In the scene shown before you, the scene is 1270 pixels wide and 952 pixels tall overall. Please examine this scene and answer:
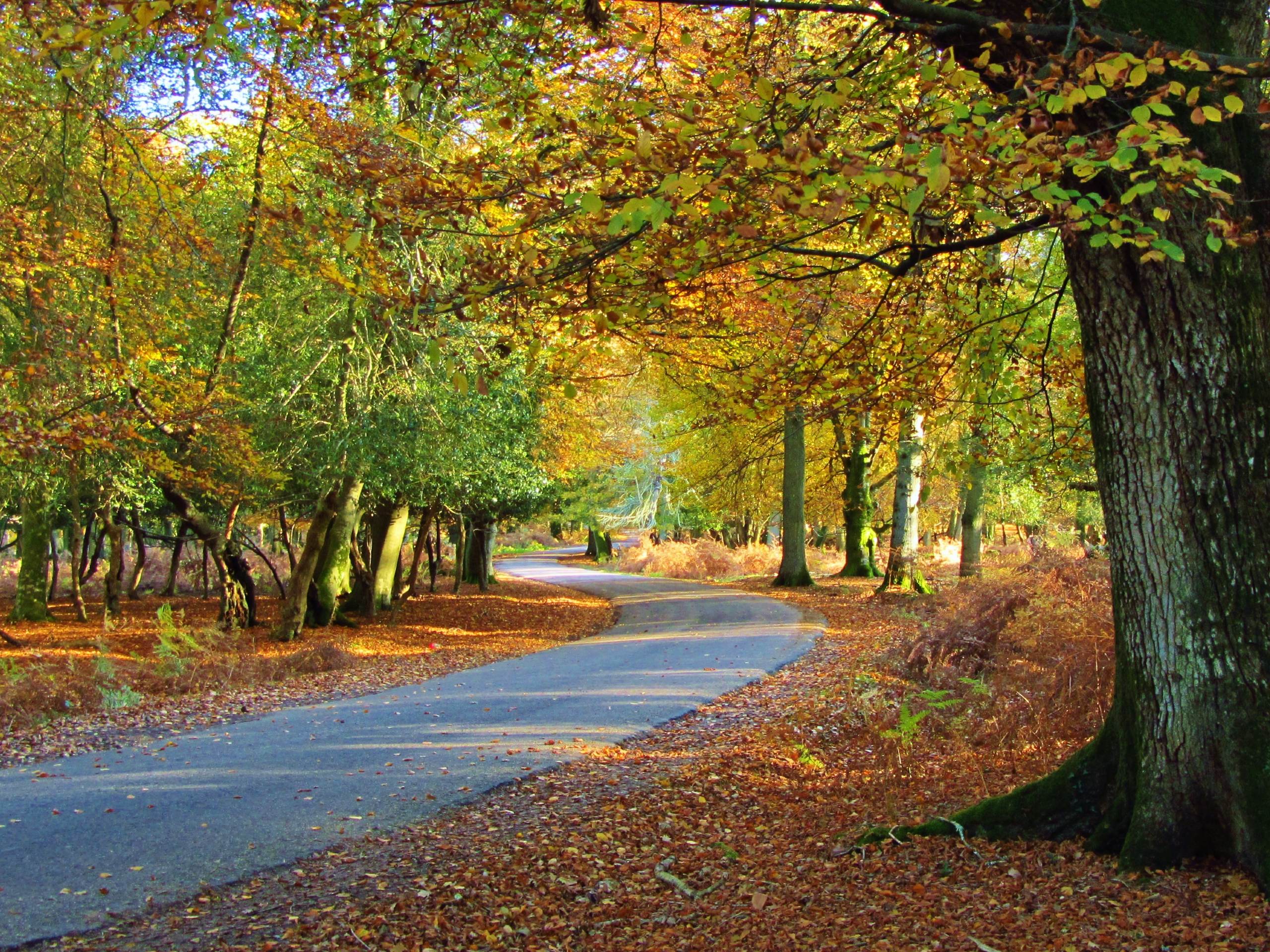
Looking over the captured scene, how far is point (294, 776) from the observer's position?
7273 millimetres

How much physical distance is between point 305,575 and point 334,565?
6.57 ft

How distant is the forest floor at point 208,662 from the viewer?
988cm

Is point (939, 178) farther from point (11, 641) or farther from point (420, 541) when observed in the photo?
point (420, 541)

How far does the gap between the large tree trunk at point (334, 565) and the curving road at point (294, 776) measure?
6767 millimetres

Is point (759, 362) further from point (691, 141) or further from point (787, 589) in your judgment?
point (787, 589)

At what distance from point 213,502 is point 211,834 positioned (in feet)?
55.9

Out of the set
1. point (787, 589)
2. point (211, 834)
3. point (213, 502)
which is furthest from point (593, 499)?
point (211, 834)

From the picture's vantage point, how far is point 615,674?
490 inches

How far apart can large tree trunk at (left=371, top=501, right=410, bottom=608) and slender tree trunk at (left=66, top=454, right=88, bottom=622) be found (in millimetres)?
6042

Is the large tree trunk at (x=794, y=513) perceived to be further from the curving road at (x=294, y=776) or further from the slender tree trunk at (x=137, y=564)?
the slender tree trunk at (x=137, y=564)

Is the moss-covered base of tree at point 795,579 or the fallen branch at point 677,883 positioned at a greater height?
the moss-covered base of tree at point 795,579

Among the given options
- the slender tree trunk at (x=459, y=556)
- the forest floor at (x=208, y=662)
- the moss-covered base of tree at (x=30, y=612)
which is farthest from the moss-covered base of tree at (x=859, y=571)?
the moss-covered base of tree at (x=30, y=612)

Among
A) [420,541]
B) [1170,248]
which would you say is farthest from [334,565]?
[1170,248]

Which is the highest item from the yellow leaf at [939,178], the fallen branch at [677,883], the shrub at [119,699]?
the yellow leaf at [939,178]
